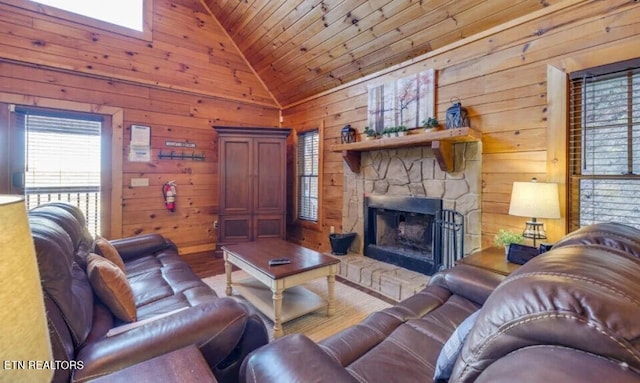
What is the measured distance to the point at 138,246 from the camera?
283cm

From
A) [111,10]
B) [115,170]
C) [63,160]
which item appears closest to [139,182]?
[115,170]

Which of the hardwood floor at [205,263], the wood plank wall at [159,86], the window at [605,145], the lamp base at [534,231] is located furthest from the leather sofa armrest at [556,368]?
the wood plank wall at [159,86]

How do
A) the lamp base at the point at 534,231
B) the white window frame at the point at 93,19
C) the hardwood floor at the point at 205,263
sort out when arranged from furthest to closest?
the hardwood floor at the point at 205,263, the white window frame at the point at 93,19, the lamp base at the point at 534,231

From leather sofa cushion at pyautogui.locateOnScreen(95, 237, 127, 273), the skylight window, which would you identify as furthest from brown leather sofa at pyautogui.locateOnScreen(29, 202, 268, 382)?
the skylight window

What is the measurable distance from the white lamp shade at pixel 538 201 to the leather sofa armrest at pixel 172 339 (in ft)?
6.93

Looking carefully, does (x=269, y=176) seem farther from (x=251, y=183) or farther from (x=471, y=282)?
(x=471, y=282)

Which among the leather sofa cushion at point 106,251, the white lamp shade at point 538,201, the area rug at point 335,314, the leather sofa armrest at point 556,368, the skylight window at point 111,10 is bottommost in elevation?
the area rug at point 335,314

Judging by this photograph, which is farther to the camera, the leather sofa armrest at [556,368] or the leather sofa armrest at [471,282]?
the leather sofa armrest at [471,282]

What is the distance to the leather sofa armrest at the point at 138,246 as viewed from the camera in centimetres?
274

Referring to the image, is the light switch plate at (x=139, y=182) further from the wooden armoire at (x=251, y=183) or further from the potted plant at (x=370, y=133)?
the potted plant at (x=370, y=133)

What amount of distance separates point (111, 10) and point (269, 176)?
3113mm

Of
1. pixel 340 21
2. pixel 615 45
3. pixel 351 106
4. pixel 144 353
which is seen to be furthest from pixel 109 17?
A: pixel 615 45

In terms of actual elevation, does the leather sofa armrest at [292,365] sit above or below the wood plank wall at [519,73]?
below

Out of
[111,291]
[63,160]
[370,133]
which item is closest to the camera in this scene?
[111,291]
